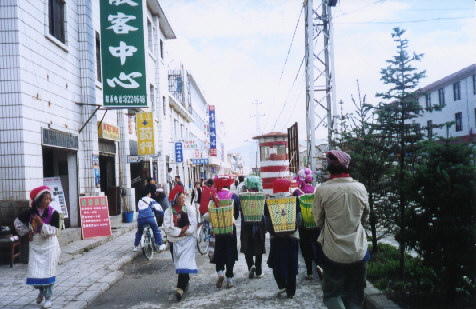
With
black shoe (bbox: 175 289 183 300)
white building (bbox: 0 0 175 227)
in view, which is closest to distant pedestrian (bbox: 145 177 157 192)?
white building (bbox: 0 0 175 227)

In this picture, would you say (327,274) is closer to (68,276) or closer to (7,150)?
(68,276)

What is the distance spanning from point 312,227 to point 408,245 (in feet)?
6.82

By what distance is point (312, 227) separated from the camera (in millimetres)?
6504

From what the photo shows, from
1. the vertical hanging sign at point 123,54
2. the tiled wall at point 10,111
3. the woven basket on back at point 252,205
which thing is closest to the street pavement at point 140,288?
the woven basket on back at point 252,205

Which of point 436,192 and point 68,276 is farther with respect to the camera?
point 68,276

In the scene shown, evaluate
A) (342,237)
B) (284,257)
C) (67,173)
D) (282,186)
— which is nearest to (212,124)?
(67,173)

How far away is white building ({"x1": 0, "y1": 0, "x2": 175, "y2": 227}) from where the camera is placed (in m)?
8.15

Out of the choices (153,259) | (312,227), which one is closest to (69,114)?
(153,259)

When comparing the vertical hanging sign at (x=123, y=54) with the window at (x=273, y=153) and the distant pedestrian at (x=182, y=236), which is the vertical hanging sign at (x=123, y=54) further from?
the window at (x=273, y=153)

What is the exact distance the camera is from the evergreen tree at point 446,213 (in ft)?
13.4

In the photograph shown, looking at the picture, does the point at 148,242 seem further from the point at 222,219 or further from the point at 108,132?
the point at 108,132

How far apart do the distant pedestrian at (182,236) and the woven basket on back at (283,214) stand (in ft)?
4.24

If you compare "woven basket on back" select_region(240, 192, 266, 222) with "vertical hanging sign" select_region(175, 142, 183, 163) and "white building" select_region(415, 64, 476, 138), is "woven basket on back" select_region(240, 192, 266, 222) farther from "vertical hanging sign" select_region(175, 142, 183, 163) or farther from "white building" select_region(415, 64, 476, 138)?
"white building" select_region(415, 64, 476, 138)

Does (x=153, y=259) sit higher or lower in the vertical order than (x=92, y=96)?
lower
